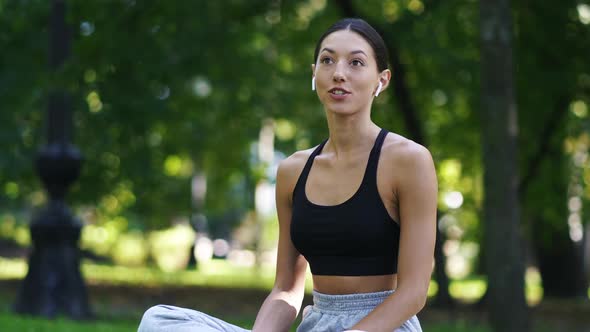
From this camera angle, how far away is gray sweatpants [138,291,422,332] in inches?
136

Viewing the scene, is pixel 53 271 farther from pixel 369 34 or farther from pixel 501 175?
pixel 369 34

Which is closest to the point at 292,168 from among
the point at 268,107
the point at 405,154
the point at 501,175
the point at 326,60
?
the point at 326,60

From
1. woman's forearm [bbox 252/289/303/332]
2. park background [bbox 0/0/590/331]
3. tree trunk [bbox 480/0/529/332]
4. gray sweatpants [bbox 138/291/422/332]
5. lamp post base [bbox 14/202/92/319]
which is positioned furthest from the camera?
park background [bbox 0/0/590/331]

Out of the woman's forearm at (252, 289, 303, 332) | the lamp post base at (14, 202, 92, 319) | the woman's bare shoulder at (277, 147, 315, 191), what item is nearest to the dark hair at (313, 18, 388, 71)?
the woman's bare shoulder at (277, 147, 315, 191)

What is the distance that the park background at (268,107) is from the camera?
40.3ft

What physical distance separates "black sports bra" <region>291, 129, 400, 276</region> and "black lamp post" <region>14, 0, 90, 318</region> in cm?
861

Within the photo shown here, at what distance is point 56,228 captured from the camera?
1174 cm

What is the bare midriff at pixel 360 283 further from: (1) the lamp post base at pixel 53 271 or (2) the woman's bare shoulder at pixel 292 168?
(1) the lamp post base at pixel 53 271

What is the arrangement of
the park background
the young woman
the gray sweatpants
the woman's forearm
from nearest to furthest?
the young woman
the gray sweatpants
the woman's forearm
the park background

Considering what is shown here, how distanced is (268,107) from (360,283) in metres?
14.8

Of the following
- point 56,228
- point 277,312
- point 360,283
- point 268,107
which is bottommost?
point 56,228

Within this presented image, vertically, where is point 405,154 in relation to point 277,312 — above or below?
above

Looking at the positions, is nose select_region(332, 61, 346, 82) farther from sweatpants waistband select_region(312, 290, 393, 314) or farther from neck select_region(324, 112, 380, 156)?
sweatpants waistband select_region(312, 290, 393, 314)

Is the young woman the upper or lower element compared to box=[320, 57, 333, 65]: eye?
lower
